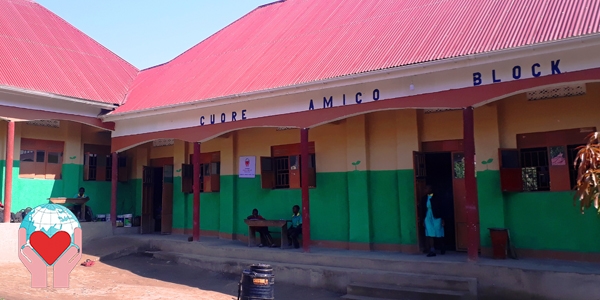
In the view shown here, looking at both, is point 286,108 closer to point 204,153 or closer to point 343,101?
point 343,101

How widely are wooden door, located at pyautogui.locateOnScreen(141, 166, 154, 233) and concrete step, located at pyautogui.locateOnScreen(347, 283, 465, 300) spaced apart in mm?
8696

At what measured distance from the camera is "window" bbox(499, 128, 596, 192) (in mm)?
9320

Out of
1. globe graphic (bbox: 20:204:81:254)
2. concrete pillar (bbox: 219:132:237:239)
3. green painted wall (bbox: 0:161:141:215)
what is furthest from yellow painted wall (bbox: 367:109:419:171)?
green painted wall (bbox: 0:161:141:215)

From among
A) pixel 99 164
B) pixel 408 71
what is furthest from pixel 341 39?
pixel 99 164

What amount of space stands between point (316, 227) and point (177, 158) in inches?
221

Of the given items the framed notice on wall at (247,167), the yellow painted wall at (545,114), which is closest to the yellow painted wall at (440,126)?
the yellow painted wall at (545,114)

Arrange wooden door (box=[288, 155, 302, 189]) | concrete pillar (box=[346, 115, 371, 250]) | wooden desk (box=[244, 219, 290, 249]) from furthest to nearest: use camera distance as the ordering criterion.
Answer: wooden door (box=[288, 155, 302, 189]), wooden desk (box=[244, 219, 290, 249]), concrete pillar (box=[346, 115, 371, 250])

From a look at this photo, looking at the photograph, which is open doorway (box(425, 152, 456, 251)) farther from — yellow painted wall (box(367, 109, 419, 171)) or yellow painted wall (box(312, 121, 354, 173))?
yellow painted wall (box(312, 121, 354, 173))

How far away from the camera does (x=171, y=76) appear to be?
617 inches

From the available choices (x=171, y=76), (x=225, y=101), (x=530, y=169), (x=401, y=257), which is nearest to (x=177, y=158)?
(x=171, y=76)

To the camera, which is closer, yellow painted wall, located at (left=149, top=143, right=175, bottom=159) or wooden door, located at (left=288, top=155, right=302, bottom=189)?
wooden door, located at (left=288, top=155, right=302, bottom=189)

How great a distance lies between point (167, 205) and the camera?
15.5 m

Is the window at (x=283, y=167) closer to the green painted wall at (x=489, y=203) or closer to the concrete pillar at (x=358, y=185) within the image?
the concrete pillar at (x=358, y=185)

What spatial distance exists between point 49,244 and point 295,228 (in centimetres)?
524
